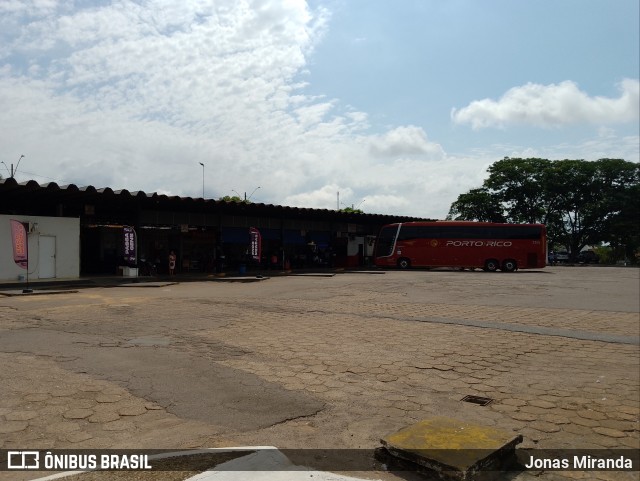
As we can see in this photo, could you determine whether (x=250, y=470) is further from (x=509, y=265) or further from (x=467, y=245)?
(x=509, y=265)

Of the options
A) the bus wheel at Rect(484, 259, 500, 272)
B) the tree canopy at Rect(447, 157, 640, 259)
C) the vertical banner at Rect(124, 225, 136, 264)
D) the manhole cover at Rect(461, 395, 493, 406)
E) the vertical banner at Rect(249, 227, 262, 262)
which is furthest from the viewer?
the tree canopy at Rect(447, 157, 640, 259)

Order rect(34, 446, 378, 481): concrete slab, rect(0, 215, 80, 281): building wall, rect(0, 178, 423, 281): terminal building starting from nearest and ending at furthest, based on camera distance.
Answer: rect(34, 446, 378, 481): concrete slab → rect(0, 215, 80, 281): building wall → rect(0, 178, 423, 281): terminal building

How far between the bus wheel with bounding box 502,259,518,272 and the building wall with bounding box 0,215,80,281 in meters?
25.7

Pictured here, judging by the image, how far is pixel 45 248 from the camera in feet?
70.5

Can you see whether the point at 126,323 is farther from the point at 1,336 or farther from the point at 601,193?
the point at 601,193

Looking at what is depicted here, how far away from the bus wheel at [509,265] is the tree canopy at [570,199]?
22788mm

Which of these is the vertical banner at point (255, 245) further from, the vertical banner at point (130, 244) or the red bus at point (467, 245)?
the red bus at point (467, 245)

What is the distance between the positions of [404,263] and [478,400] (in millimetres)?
29946

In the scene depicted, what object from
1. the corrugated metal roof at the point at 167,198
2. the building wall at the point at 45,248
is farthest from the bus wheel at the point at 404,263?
the building wall at the point at 45,248

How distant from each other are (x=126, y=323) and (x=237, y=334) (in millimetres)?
2643

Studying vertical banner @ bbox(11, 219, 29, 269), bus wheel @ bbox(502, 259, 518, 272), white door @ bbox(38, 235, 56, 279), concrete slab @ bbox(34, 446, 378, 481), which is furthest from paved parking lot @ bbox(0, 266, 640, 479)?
bus wheel @ bbox(502, 259, 518, 272)

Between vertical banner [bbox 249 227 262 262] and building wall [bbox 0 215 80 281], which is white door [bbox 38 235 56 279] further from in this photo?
vertical banner [bbox 249 227 262 262]

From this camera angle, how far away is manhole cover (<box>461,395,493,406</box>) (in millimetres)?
5566

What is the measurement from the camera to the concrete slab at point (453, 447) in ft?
11.8
